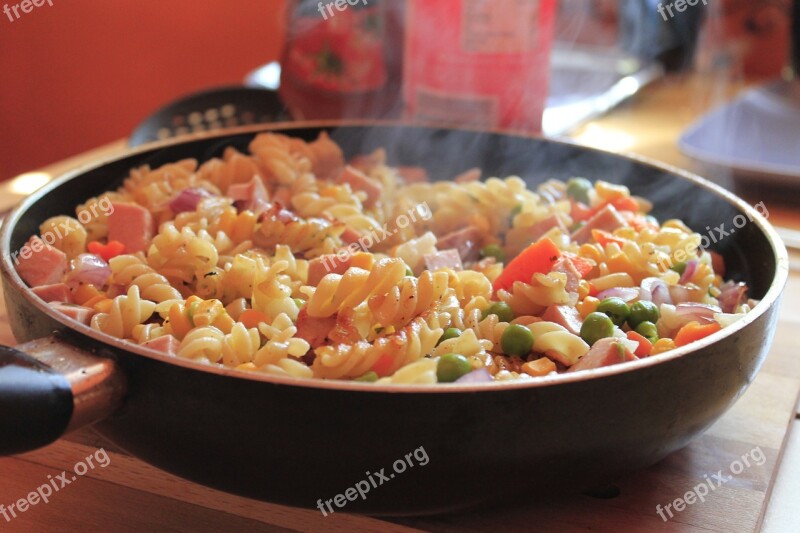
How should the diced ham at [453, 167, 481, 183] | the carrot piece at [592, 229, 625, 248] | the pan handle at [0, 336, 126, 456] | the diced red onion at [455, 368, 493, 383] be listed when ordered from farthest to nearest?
1. the diced ham at [453, 167, 481, 183]
2. the carrot piece at [592, 229, 625, 248]
3. the diced red onion at [455, 368, 493, 383]
4. the pan handle at [0, 336, 126, 456]

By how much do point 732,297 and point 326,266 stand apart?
75cm

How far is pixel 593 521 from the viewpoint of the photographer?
129cm

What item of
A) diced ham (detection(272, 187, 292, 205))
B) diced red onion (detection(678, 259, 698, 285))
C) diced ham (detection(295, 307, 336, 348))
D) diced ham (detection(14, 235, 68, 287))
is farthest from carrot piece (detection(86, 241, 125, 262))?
diced red onion (detection(678, 259, 698, 285))

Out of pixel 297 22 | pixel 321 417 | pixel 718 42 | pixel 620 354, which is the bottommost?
pixel 718 42

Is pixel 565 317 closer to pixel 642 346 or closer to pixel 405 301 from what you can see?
pixel 642 346

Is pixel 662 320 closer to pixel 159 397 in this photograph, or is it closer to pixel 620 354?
pixel 620 354

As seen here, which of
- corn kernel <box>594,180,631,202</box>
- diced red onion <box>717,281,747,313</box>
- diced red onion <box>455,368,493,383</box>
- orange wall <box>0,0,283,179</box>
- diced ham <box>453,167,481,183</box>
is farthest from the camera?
orange wall <box>0,0,283,179</box>

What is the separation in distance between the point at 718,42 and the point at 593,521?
12.1 feet

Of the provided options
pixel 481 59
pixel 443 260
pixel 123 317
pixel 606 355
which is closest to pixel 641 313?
pixel 606 355

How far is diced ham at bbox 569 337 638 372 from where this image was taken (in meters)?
1.26

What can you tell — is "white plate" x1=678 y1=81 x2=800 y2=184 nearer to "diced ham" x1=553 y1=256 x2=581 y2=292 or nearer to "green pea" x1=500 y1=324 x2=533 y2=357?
"diced ham" x1=553 y1=256 x2=581 y2=292

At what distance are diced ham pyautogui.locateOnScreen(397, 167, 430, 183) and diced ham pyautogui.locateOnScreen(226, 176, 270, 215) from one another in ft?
1.34

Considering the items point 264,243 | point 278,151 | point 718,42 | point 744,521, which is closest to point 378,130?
point 278,151

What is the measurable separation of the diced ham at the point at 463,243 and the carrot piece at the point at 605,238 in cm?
26
